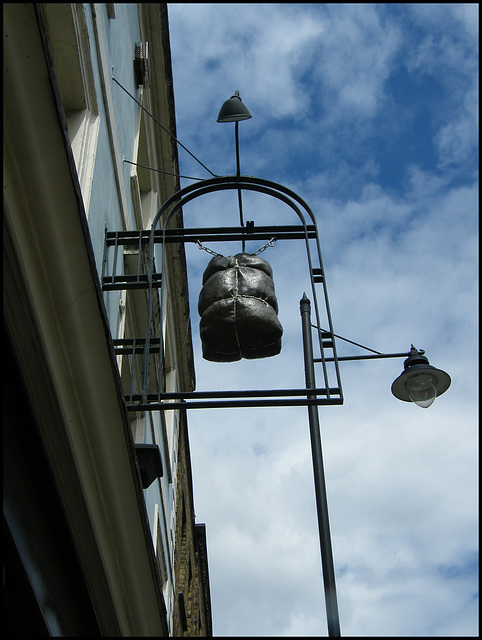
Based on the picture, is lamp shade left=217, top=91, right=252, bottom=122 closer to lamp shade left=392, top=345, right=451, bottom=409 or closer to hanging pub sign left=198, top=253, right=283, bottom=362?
hanging pub sign left=198, top=253, right=283, bottom=362

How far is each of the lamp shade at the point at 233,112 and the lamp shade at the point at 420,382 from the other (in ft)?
10.3

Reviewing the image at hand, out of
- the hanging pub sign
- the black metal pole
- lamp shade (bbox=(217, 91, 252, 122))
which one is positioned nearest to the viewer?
the black metal pole

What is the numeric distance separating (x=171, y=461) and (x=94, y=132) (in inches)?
283

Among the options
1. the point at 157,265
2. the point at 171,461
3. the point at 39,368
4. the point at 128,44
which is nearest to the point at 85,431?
the point at 39,368

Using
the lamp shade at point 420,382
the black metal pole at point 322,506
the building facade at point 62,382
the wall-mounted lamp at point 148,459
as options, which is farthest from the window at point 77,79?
the lamp shade at point 420,382

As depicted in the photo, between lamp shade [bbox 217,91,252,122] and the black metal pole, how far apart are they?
2.08 m

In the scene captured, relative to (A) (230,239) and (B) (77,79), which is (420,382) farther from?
(B) (77,79)

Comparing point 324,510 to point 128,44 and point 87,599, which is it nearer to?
point 87,599

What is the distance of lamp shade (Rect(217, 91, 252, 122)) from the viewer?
639 centimetres

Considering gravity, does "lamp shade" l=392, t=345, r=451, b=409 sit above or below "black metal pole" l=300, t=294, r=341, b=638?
above

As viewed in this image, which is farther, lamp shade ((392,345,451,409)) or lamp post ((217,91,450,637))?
lamp shade ((392,345,451,409))

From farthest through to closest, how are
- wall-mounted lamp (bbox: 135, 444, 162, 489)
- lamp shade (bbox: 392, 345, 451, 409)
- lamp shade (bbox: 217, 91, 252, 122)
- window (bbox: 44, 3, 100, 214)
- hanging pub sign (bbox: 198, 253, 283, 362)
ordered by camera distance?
lamp shade (bbox: 392, 345, 451, 409) < lamp shade (bbox: 217, 91, 252, 122) < window (bbox: 44, 3, 100, 214) < wall-mounted lamp (bbox: 135, 444, 162, 489) < hanging pub sign (bbox: 198, 253, 283, 362)

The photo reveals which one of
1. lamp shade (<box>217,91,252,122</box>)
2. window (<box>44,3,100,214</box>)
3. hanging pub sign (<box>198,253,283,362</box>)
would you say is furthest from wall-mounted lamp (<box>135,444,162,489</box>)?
lamp shade (<box>217,91,252,122</box>)

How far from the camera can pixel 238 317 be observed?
16.9 feet
